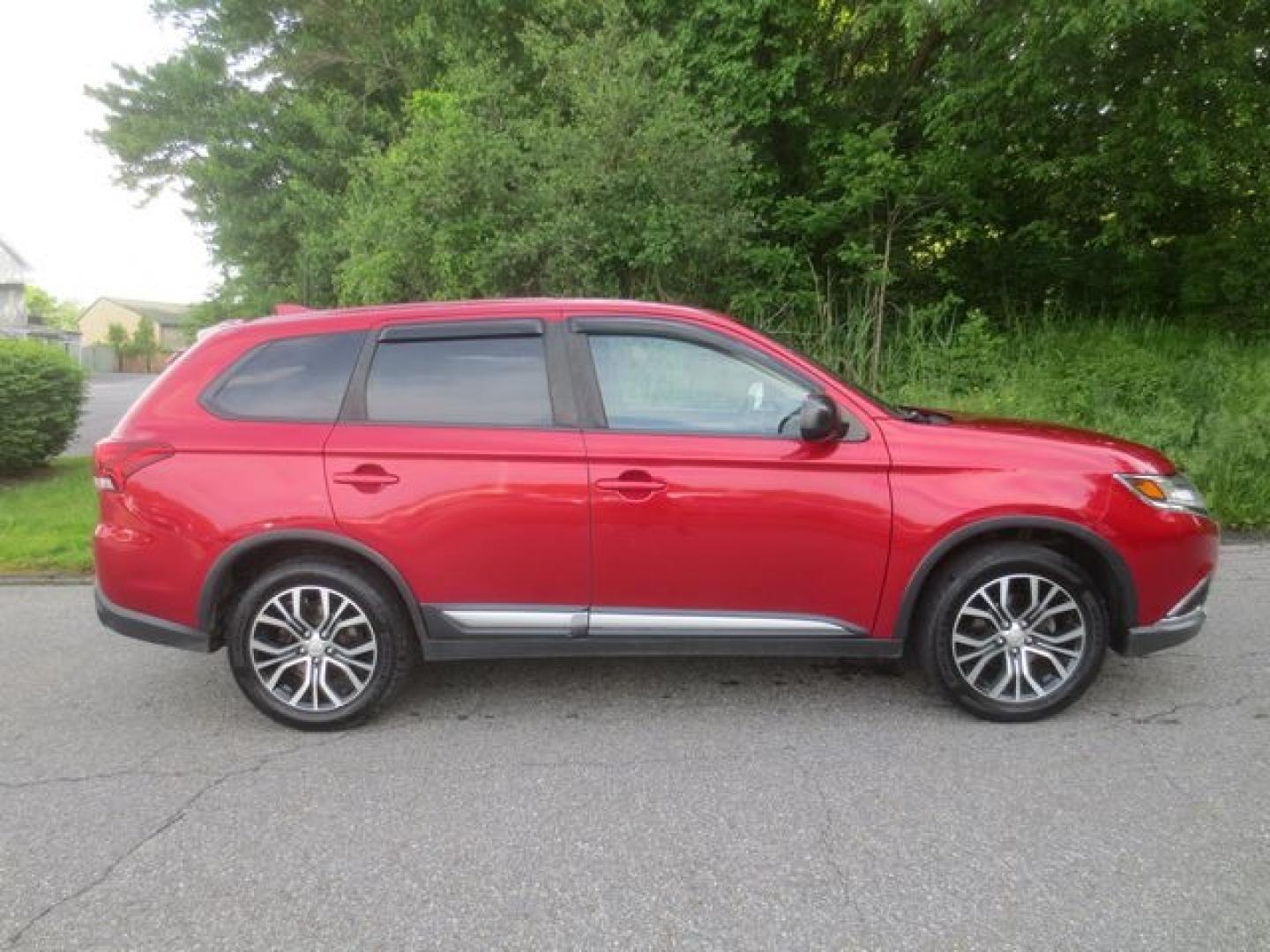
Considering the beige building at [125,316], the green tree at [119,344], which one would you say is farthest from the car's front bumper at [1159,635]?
the beige building at [125,316]

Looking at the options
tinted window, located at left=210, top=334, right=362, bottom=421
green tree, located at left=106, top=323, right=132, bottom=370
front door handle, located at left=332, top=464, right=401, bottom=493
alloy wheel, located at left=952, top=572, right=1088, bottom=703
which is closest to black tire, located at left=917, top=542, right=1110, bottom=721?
alloy wheel, located at left=952, top=572, right=1088, bottom=703

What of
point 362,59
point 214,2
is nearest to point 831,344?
point 362,59

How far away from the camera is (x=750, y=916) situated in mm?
2443

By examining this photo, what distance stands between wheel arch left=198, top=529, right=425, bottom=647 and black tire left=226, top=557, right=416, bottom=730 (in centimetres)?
4

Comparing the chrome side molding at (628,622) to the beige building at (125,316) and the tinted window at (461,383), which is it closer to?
the tinted window at (461,383)

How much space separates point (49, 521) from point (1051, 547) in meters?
7.83

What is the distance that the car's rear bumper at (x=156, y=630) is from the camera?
12.1ft

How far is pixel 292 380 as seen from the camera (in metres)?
3.76

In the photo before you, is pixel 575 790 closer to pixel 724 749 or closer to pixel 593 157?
pixel 724 749

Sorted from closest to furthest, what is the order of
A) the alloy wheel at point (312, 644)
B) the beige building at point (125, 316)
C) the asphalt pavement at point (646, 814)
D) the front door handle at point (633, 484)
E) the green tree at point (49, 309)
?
the asphalt pavement at point (646, 814) < the front door handle at point (633, 484) < the alloy wheel at point (312, 644) < the beige building at point (125, 316) < the green tree at point (49, 309)

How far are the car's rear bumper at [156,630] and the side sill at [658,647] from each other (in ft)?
3.18

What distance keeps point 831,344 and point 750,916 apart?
8.60 metres

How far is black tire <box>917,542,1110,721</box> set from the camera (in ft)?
11.8

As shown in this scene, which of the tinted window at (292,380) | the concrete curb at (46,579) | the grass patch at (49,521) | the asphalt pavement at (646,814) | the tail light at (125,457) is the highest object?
the tinted window at (292,380)
